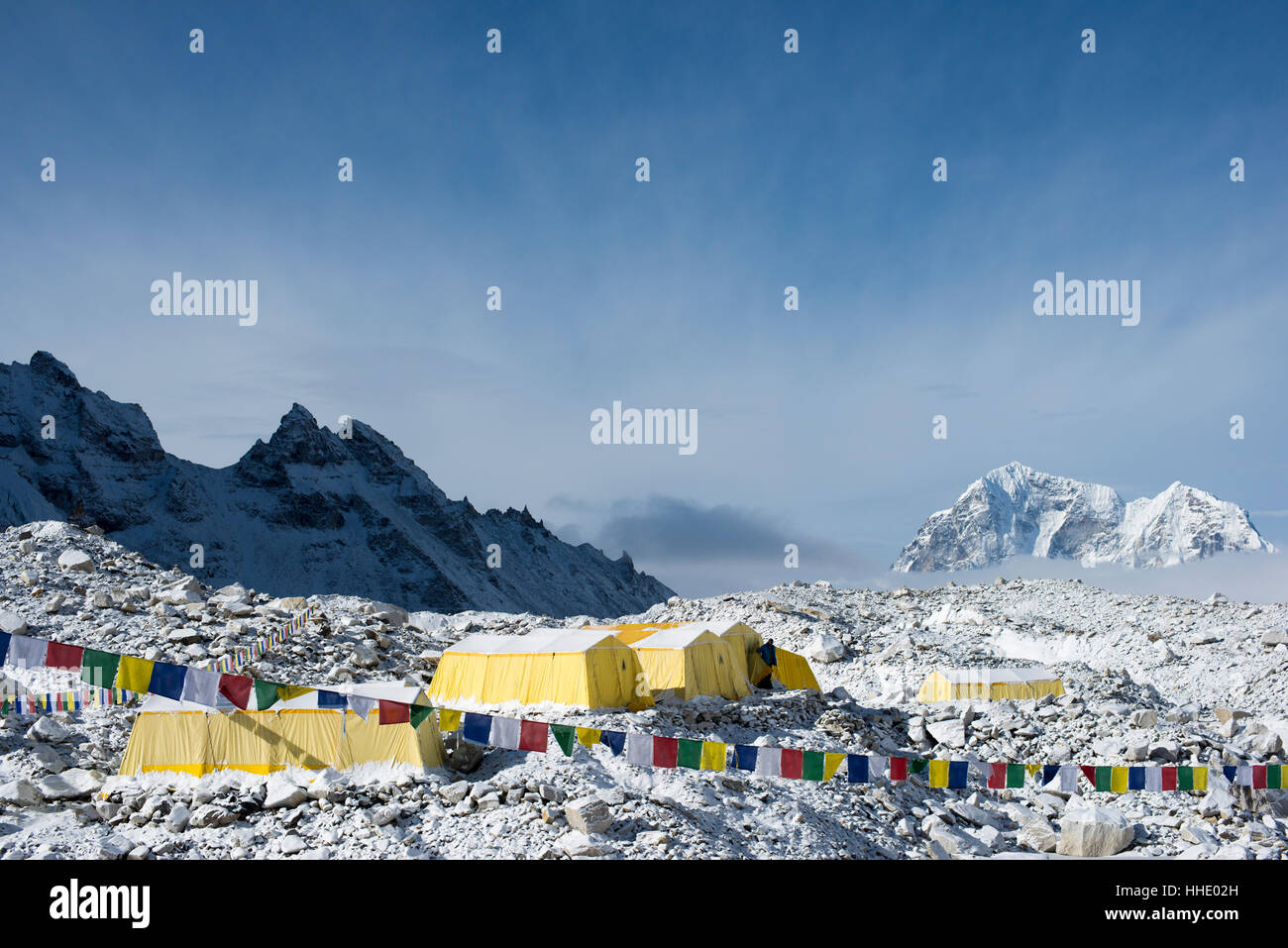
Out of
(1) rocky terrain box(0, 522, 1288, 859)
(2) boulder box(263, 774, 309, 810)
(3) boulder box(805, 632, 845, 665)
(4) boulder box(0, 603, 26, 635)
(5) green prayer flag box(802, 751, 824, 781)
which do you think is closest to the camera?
(1) rocky terrain box(0, 522, 1288, 859)

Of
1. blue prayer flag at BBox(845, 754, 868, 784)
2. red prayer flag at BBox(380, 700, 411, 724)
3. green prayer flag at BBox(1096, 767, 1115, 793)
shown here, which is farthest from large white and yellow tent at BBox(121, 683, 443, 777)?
green prayer flag at BBox(1096, 767, 1115, 793)

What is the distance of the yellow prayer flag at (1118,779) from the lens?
1545cm

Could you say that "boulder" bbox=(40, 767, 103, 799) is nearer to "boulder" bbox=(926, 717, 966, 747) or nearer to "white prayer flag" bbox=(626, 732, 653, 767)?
"white prayer flag" bbox=(626, 732, 653, 767)

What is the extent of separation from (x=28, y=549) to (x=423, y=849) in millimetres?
24177

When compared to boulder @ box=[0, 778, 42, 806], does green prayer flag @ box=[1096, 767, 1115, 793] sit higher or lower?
lower

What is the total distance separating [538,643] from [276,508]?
14039 centimetres

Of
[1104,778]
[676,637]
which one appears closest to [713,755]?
[1104,778]

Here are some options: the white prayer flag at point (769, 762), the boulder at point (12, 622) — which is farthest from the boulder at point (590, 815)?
the boulder at point (12, 622)

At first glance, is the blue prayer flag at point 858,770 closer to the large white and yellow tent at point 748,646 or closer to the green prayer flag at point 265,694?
the green prayer flag at point 265,694

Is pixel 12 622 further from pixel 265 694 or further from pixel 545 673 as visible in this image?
pixel 265 694

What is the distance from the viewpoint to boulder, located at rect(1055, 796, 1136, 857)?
1412 centimetres

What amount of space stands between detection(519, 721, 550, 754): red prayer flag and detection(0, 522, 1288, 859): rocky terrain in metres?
0.45

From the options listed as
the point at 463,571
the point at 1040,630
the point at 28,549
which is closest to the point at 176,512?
the point at 463,571
